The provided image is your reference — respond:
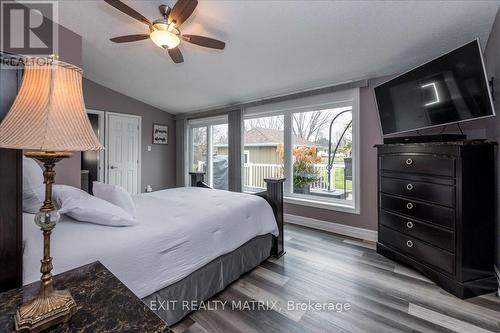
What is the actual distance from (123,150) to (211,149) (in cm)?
189

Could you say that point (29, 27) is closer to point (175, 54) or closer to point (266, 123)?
point (175, 54)

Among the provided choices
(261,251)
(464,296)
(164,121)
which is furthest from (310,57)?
(164,121)

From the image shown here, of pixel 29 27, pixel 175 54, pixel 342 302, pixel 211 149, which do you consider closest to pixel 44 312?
pixel 342 302

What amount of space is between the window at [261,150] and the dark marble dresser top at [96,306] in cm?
348

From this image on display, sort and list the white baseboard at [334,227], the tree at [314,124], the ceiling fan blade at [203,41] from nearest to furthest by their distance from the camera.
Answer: the ceiling fan blade at [203,41] < the white baseboard at [334,227] < the tree at [314,124]

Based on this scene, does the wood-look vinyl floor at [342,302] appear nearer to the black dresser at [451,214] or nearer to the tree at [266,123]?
the black dresser at [451,214]

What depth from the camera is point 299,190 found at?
13.0 ft

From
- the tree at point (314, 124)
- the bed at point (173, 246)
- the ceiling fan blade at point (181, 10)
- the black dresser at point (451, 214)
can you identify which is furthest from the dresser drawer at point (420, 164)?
the ceiling fan blade at point (181, 10)

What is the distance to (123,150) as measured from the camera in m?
4.94

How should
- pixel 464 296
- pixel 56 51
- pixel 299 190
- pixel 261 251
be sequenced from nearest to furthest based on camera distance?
1. pixel 464 296
2. pixel 261 251
3. pixel 56 51
4. pixel 299 190

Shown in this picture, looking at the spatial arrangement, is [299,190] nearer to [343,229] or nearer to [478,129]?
[343,229]

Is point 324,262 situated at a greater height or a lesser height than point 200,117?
lesser

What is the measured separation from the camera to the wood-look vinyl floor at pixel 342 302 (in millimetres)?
1565

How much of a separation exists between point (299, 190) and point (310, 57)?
83.1 inches
